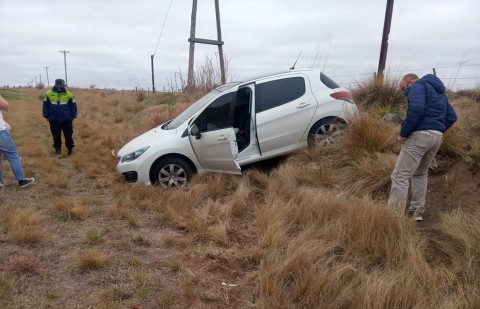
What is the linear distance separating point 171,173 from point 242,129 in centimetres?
141

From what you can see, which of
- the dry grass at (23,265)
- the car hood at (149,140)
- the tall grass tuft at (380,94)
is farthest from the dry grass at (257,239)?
the tall grass tuft at (380,94)

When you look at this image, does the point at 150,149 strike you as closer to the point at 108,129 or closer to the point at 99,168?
the point at 99,168

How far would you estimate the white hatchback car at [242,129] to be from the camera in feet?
22.6

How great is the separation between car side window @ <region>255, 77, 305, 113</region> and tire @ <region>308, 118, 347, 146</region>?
62 cm

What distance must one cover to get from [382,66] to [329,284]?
8362 millimetres

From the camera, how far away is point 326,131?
719 centimetres

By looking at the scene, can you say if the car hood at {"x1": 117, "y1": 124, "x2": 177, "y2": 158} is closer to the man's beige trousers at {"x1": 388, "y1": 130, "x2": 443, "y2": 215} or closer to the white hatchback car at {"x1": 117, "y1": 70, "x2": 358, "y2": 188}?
the white hatchback car at {"x1": 117, "y1": 70, "x2": 358, "y2": 188}

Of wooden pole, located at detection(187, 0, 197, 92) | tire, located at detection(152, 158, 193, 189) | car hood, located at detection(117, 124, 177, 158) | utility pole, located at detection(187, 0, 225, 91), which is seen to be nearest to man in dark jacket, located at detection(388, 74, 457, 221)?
tire, located at detection(152, 158, 193, 189)

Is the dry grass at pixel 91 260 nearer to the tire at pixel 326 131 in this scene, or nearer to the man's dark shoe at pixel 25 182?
the man's dark shoe at pixel 25 182

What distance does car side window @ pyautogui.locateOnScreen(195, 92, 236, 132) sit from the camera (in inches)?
273

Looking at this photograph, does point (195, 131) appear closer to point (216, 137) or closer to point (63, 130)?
point (216, 137)

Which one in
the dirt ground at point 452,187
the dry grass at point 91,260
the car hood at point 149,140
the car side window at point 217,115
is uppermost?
the car side window at point 217,115

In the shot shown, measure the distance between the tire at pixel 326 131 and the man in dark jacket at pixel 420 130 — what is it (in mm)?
2159

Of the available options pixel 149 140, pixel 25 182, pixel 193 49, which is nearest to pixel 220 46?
pixel 193 49
